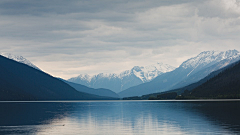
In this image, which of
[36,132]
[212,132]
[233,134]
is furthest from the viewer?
[36,132]

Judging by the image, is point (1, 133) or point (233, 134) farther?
point (1, 133)

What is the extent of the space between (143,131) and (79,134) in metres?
15.9

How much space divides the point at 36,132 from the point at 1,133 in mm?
7938

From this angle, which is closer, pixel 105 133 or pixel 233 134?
pixel 233 134

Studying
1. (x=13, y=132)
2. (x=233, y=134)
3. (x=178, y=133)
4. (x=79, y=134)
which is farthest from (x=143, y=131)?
(x=13, y=132)

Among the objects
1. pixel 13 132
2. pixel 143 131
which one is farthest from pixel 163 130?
pixel 13 132

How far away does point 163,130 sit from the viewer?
78438 millimetres

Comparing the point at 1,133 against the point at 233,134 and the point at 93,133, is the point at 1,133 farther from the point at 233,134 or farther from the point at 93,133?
the point at 233,134

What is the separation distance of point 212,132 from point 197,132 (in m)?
3.31

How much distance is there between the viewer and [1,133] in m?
74.6

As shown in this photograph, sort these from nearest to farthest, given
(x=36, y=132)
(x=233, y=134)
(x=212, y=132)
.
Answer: (x=233, y=134) → (x=212, y=132) → (x=36, y=132)

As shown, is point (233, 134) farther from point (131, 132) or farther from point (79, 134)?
point (79, 134)

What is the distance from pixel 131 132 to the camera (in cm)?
7625

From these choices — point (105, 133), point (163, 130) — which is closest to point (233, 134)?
point (163, 130)
